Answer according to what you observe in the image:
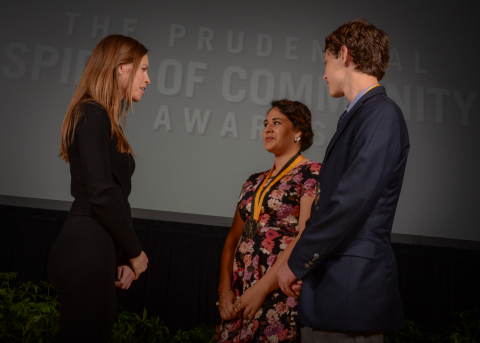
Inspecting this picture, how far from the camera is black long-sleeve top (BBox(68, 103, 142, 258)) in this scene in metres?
1.07

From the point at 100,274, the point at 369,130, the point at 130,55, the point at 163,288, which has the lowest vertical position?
the point at 163,288

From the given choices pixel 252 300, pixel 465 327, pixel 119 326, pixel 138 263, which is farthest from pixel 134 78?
pixel 465 327

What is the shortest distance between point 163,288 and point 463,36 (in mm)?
3540

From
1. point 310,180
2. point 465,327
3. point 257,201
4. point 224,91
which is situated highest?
point 224,91

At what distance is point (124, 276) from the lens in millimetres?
1178

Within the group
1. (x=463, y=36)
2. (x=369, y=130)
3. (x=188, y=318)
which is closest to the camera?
(x=369, y=130)

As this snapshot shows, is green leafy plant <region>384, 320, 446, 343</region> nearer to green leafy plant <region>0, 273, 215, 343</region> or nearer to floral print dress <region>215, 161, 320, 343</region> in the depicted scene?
green leafy plant <region>0, 273, 215, 343</region>

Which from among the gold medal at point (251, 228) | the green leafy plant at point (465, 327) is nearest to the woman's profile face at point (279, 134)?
the gold medal at point (251, 228)

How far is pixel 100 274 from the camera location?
3.43 ft

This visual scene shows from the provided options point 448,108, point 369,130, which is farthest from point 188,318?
point 448,108

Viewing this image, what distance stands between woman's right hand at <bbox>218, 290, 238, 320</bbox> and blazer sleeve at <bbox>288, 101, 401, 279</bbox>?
2.35 ft

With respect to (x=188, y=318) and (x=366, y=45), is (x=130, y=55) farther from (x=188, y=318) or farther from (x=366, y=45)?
(x=188, y=318)

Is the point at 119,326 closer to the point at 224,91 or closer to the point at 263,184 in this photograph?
the point at 263,184

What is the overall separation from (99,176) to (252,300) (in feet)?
2.51
